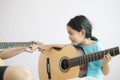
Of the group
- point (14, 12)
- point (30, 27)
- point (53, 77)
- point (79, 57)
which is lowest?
point (53, 77)

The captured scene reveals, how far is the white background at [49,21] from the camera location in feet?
5.91

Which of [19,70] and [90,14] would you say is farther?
[90,14]

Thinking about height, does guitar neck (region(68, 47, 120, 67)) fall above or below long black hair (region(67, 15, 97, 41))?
below

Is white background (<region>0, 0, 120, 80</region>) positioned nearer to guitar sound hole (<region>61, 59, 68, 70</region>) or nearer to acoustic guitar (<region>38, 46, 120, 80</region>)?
acoustic guitar (<region>38, 46, 120, 80</region>)

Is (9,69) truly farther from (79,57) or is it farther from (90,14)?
(90,14)

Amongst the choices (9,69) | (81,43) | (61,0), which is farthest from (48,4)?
(9,69)

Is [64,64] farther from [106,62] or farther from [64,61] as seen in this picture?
[106,62]

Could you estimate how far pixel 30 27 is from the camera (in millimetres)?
1837

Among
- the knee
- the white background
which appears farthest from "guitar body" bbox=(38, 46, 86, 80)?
the knee

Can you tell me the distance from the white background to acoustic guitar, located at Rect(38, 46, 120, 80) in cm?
37

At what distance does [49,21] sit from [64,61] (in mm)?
577

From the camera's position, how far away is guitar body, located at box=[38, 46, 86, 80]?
132cm

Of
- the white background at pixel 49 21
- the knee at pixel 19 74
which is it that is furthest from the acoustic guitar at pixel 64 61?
the knee at pixel 19 74

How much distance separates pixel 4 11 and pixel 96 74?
0.90 m
